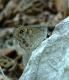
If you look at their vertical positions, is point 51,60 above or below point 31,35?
above

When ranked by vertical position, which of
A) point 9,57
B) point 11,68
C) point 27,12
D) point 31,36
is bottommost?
point 27,12

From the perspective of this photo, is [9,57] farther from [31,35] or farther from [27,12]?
[27,12]

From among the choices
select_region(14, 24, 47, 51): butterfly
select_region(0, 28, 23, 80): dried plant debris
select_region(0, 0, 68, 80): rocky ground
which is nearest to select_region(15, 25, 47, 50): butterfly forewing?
select_region(14, 24, 47, 51): butterfly

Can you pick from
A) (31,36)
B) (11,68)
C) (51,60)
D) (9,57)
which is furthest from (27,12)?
(51,60)

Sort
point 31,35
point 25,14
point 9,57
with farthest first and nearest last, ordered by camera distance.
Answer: point 25,14
point 9,57
point 31,35

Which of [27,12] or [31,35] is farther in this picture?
[27,12]

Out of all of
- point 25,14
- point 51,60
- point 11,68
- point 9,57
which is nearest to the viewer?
point 51,60

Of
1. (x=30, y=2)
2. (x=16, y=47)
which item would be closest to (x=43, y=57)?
(x=16, y=47)

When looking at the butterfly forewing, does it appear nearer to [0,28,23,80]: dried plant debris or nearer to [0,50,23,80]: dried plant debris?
[0,28,23,80]: dried plant debris

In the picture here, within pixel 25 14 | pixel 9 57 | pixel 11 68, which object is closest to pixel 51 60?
pixel 11 68
